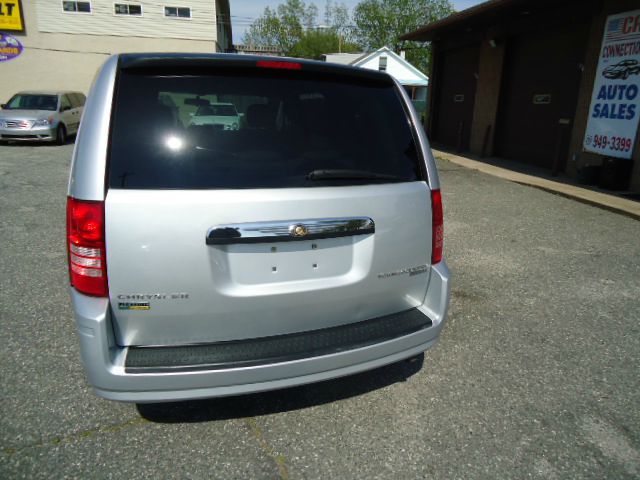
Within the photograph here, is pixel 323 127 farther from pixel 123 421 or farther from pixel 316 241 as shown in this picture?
pixel 123 421

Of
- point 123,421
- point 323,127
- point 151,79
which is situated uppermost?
point 151,79

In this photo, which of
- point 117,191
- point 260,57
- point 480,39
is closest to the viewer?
point 117,191

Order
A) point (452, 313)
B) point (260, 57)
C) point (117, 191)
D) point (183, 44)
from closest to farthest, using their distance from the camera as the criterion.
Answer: point (117, 191)
point (260, 57)
point (452, 313)
point (183, 44)

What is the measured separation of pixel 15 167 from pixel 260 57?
10.3 m

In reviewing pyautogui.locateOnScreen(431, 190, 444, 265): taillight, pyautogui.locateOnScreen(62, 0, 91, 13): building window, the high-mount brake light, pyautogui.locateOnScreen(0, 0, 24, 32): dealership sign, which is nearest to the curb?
pyautogui.locateOnScreen(431, 190, 444, 265): taillight

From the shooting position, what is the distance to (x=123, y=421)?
8.04ft

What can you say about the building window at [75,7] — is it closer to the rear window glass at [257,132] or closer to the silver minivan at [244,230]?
the rear window glass at [257,132]

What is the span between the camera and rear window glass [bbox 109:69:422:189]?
1.98m

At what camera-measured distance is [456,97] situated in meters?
16.4

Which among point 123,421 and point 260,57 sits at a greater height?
point 260,57

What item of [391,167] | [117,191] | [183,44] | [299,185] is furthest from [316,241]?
[183,44]

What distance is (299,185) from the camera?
6.98ft

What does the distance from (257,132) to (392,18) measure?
7172 centimetres

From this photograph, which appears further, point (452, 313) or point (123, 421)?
point (452, 313)
